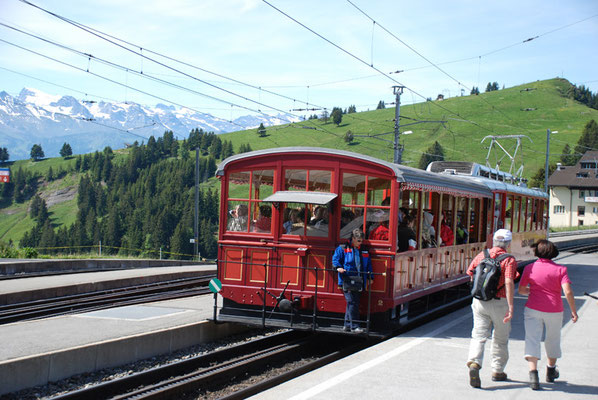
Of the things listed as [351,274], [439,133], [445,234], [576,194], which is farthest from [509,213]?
[439,133]

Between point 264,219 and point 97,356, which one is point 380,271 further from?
point 97,356

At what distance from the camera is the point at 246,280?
34.4 feet

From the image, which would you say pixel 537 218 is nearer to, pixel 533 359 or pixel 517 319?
pixel 517 319

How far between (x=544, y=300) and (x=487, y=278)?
61 centimetres

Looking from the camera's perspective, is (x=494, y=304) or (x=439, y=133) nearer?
(x=494, y=304)

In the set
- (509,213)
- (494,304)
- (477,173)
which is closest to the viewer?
(494,304)

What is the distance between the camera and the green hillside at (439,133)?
125062mm

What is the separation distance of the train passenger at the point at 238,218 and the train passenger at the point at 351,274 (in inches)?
72.8

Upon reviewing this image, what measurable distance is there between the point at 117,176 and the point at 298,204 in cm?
15749

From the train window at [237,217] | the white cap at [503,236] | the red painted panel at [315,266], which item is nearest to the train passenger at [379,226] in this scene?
the red painted panel at [315,266]

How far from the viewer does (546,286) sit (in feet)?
21.6

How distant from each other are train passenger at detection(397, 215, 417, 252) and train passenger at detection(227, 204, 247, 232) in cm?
261

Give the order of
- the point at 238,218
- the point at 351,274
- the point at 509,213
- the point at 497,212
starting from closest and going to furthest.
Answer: the point at 351,274 < the point at 238,218 < the point at 497,212 < the point at 509,213

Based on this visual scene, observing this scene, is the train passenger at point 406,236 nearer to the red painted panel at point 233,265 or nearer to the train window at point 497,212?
Result: the red painted panel at point 233,265
